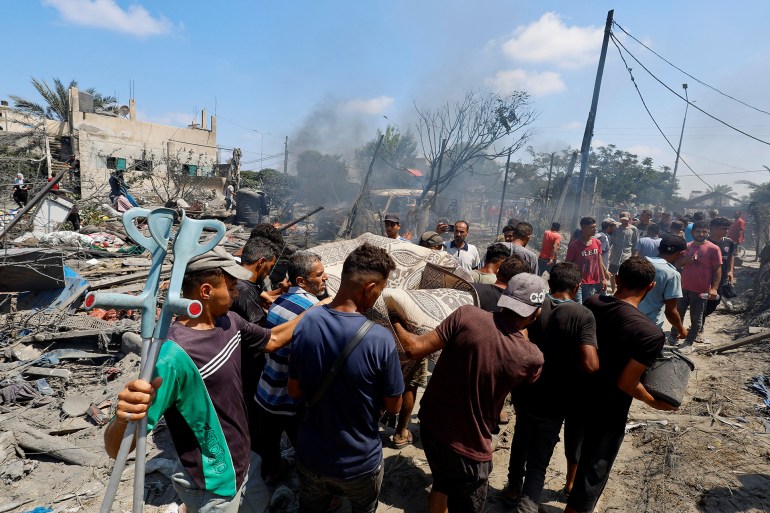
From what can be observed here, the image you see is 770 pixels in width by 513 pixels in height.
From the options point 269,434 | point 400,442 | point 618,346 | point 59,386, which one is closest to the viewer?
point 618,346

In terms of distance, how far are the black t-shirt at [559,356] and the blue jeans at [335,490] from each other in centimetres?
130

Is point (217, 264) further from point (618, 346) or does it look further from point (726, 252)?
point (726, 252)

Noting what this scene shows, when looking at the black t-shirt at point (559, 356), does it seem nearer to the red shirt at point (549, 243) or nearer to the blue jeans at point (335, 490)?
the blue jeans at point (335, 490)

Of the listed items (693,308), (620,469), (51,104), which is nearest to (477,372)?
(620,469)

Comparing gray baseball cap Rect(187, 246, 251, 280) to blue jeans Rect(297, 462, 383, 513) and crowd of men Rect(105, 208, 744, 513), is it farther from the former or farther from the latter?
blue jeans Rect(297, 462, 383, 513)

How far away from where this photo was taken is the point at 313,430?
2.12 meters

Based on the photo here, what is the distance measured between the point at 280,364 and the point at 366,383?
0.90 meters

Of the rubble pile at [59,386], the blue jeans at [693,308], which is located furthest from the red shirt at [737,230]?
the rubble pile at [59,386]

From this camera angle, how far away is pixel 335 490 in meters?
2.19

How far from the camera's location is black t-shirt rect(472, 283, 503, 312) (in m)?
3.27

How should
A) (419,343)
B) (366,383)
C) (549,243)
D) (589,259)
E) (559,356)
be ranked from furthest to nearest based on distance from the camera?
1. (549,243)
2. (589,259)
3. (559,356)
4. (419,343)
5. (366,383)

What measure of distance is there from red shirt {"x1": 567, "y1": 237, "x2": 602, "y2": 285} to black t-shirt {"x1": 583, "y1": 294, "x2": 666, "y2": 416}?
3.91 m

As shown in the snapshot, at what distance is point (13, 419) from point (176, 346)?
3635mm

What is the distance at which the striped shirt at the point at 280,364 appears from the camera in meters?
2.70
